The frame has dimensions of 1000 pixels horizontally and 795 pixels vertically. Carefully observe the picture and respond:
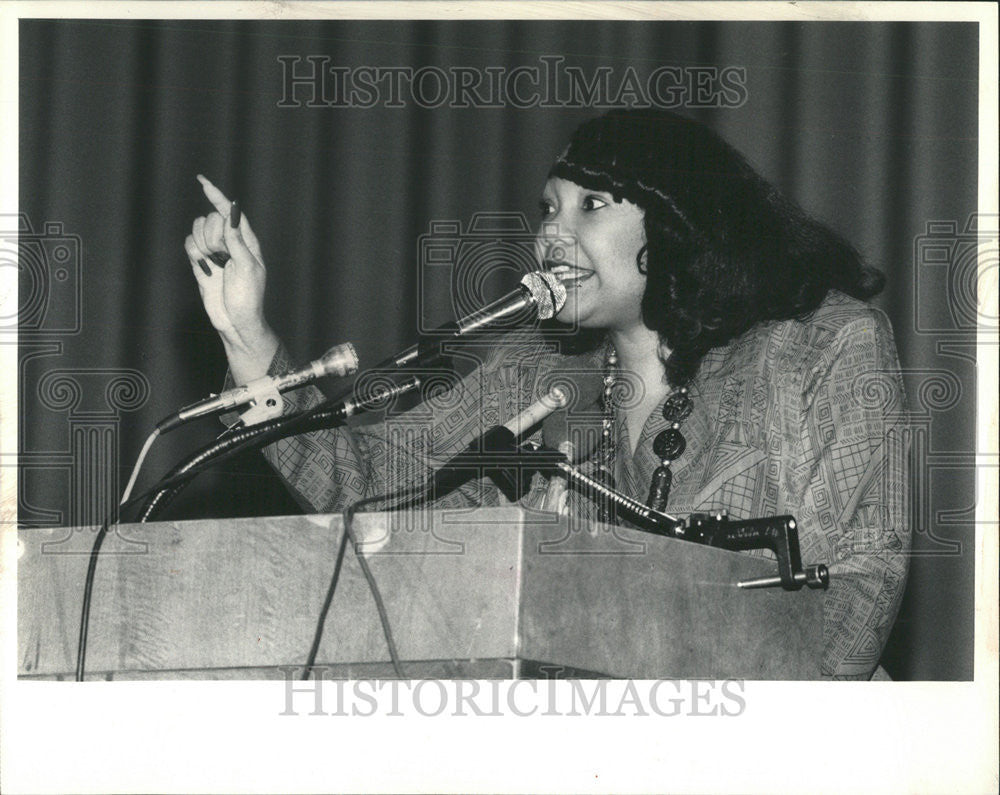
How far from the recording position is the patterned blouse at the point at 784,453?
1994 mm

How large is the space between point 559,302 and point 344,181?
71cm

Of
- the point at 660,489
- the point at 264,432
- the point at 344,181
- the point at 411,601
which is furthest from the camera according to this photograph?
the point at 344,181

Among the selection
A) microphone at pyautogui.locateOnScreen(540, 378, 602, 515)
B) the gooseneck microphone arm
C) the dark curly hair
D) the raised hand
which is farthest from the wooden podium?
the dark curly hair

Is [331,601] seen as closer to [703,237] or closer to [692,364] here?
[692,364]

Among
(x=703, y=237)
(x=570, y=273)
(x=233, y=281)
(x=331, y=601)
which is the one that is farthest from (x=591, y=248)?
(x=331, y=601)

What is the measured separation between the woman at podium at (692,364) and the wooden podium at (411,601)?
499mm

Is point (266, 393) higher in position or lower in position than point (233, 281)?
lower

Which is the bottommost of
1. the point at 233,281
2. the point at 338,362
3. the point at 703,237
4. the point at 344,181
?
the point at 338,362

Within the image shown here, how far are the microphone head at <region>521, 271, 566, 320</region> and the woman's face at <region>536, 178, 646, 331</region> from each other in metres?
0.30

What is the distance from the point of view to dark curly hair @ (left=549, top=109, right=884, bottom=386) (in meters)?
2.18

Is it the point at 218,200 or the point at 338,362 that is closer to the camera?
the point at 338,362

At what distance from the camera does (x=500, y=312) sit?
1.69 meters

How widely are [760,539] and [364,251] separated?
1004mm

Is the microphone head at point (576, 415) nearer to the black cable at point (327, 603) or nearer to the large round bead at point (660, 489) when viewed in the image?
the large round bead at point (660, 489)
